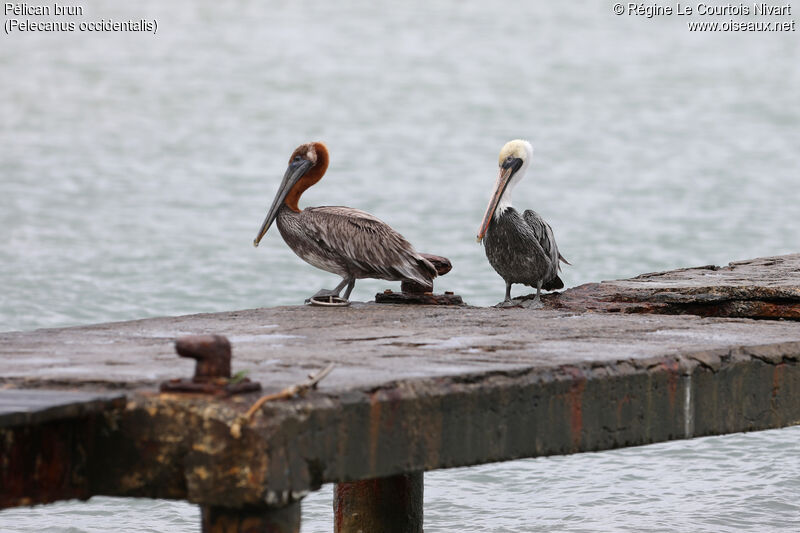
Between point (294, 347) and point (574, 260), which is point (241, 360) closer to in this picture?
point (294, 347)

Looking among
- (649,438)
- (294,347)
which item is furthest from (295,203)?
(649,438)

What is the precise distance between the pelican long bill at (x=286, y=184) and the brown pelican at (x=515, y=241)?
113cm

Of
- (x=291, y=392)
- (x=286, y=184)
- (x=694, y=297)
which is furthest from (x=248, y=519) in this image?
(x=286, y=184)

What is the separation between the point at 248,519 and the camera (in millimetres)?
5145

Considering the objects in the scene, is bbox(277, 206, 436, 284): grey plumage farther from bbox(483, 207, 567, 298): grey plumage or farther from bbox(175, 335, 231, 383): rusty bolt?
bbox(175, 335, 231, 383): rusty bolt

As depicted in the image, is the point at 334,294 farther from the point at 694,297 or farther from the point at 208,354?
the point at 208,354

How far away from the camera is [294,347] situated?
6.74m

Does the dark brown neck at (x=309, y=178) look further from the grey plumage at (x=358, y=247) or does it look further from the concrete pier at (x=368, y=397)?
the concrete pier at (x=368, y=397)

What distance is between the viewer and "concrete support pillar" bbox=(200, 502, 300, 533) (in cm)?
514

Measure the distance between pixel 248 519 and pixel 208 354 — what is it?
551mm

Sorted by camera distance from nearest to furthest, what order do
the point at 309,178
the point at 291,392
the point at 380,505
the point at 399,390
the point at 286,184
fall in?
the point at 291,392, the point at 399,390, the point at 380,505, the point at 286,184, the point at 309,178

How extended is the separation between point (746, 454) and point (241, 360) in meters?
8.57

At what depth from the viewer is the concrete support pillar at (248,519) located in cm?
514

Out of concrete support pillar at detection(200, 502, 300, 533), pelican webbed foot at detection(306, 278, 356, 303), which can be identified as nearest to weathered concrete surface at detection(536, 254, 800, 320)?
pelican webbed foot at detection(306, 278, 356, 303)
